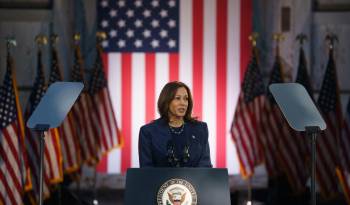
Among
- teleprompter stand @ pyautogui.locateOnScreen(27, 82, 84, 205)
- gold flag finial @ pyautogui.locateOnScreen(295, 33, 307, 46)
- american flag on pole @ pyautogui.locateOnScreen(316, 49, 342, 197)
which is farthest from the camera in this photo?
gold flag finial @ pyautogui.locateOnScreen(295, 33, 307, 46)

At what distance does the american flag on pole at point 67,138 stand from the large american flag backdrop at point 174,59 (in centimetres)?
115

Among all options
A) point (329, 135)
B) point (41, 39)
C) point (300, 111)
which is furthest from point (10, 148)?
point (300, 111)

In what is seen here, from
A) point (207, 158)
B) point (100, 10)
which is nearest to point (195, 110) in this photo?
point (100, 10)

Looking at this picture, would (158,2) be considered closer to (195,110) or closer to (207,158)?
(195,110)

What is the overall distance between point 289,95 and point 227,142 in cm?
474

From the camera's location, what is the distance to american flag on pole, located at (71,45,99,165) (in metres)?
8.24

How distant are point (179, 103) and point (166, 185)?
2.90 ft

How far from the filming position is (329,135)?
25.6 ft

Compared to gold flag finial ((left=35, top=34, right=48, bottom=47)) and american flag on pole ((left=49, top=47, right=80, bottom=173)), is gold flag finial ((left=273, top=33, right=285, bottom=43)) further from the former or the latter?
gold flag finial ((left=35, top=34, right=48, bottom=47))

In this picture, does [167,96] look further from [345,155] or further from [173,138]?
[345,155]

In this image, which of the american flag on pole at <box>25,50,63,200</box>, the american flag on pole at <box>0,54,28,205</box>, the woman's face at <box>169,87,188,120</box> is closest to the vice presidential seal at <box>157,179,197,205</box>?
the woman's face at <box>169,87,188,120</box>

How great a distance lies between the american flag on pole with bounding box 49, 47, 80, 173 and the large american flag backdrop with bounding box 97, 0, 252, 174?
1151mm

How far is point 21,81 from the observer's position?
8.59m

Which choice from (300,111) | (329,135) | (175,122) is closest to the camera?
(300,111)
